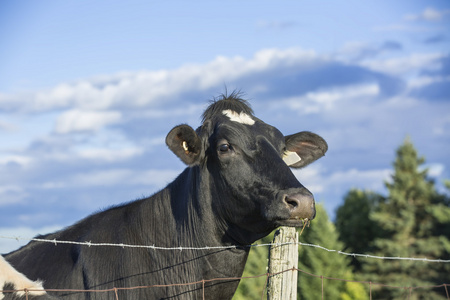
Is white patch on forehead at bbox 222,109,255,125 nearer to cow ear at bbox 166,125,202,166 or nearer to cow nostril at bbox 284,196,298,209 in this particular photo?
cow ear at bbox 166,125,202,166

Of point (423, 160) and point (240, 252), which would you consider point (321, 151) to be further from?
point (423, 160)

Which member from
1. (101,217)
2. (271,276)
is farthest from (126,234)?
(271,276)

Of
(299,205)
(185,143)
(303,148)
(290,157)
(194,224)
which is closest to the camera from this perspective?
(299,205)

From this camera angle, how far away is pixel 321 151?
22.3 feet

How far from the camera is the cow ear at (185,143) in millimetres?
5715

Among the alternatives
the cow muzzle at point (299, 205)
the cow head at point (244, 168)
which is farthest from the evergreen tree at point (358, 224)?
the cow muzzle at point (299, 205)

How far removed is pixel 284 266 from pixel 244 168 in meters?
1.00

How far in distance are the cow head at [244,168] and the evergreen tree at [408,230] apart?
3879 centimetres

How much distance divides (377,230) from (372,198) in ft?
11.8

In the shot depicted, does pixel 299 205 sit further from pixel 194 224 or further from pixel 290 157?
pixel 290 157

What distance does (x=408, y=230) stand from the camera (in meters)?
45.0

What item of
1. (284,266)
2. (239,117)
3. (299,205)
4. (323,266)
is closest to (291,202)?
(299,205)

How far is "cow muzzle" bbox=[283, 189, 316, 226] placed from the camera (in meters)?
5.10

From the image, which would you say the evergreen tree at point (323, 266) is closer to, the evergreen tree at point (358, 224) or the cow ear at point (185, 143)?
the evergreen tree at point (358, 224)
